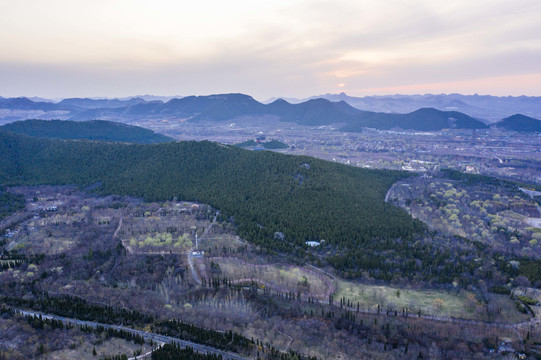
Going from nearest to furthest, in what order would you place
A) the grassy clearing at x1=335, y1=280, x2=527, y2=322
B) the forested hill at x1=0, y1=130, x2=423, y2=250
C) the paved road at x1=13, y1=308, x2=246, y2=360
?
the paved road at x1=13, y1=308, x2=246, y2=360
the grassy clearing at x1=335, y1=280, x2=527, y2=322
the forested hill at x1=0, y1=130, x2=423, y2=250

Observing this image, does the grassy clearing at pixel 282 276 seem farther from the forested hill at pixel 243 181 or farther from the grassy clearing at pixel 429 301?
the forested hill at pixel 243 181

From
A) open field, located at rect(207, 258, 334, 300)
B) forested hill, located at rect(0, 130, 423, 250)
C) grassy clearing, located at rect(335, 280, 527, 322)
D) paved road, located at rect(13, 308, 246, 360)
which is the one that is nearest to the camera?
paved road, located at rect(13, 308, 246, 360)

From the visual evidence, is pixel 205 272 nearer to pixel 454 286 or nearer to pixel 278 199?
pixel 278 199

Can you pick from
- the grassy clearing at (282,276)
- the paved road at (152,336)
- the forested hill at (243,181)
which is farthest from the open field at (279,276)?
the paved road at (152,336)

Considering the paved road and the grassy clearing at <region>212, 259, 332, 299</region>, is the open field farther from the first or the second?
the paved road

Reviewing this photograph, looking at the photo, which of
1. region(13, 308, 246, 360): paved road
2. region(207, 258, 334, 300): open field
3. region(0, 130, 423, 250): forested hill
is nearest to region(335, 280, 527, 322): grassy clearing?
region(207, 258, 334, 300): open field

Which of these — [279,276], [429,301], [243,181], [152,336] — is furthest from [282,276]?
[243,181]
